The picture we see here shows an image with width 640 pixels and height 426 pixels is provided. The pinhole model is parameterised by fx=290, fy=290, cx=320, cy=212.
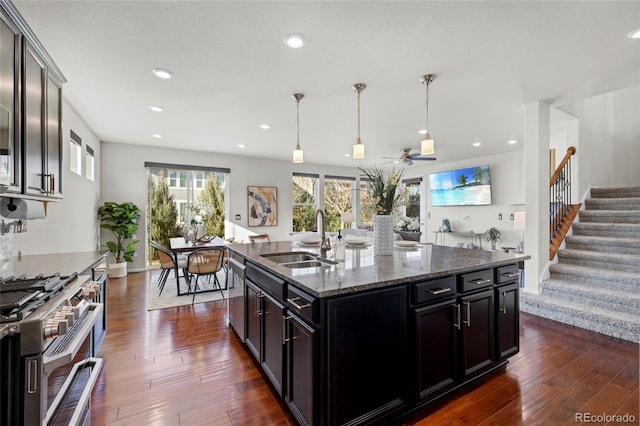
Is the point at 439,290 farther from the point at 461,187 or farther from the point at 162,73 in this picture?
the point at 461,187

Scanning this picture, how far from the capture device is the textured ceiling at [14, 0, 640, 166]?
6.52 ft

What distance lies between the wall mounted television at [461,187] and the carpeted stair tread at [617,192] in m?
2.17

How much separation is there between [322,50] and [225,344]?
9.25 feet

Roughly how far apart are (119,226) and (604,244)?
7.75 m

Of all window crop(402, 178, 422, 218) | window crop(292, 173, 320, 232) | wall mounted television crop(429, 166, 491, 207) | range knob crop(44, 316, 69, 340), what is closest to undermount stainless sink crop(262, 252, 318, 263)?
range knob crop(44, 316, 69, 340)

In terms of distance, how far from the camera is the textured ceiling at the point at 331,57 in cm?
199

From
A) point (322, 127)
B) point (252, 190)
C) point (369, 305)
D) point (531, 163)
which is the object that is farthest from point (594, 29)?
point (252, 190)

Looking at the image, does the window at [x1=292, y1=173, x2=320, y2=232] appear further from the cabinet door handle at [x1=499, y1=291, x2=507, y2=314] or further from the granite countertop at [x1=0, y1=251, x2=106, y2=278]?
the cabinet door handle at [x1=499, y1=291, x2=507, y2=314]

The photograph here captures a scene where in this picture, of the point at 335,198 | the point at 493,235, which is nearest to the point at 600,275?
the point at 493,235

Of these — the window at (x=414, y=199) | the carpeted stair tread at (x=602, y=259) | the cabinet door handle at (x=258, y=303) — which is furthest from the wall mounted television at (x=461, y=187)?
the cabinet door handle at (x=258, y=303)

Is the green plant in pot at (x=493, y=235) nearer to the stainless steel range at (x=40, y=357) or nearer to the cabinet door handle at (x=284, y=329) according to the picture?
the cabinet door handle at (x=284, y=329)

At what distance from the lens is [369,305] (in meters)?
1.59

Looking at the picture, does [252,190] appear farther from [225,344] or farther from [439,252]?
[439,252]

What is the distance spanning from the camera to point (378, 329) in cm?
163
